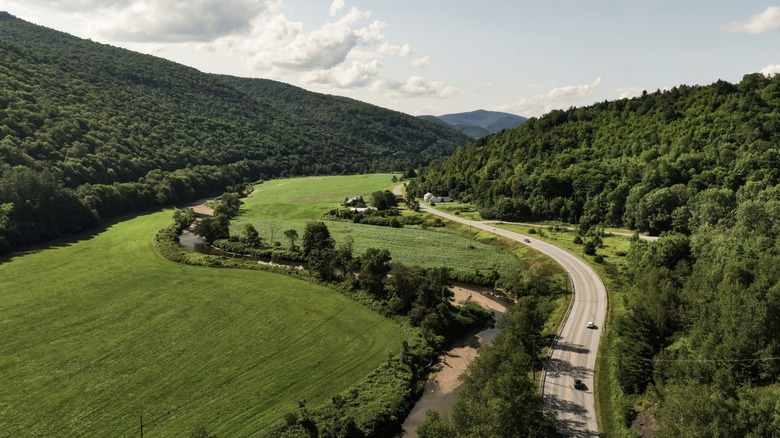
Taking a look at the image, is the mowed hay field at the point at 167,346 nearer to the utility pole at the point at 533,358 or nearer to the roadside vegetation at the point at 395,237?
the utility pole at the point at 533,358

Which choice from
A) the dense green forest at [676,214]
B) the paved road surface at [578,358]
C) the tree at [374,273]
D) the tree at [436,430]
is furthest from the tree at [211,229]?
the tree at [436,430]

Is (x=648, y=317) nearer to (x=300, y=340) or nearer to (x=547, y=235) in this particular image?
(x=300, y=340)

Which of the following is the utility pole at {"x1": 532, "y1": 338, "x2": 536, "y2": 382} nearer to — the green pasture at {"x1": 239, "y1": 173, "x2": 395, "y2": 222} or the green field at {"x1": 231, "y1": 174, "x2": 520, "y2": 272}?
the green field at {"x1": 231, "y1": 174, "x2": 520, "y2": 272}

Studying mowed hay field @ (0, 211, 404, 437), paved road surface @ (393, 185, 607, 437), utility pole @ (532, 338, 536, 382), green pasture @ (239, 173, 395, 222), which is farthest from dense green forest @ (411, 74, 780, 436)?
green pasture @ (239, 173, 395, 222)

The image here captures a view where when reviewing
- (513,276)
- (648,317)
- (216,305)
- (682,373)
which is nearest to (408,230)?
(513,276)

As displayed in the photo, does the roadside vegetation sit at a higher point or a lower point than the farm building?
lower

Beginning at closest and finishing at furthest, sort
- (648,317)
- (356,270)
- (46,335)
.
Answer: (648,317) < (46,335) < (356,270)
